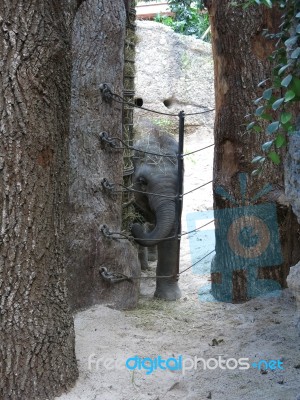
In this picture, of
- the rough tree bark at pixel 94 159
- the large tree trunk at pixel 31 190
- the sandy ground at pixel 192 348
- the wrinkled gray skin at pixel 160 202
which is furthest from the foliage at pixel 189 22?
the large tree trunk at pixel 31 190

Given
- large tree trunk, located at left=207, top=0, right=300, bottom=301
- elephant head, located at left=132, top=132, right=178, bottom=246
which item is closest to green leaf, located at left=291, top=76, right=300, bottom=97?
large tree trunk, located at left=207, top=0, right=300, bottom=301

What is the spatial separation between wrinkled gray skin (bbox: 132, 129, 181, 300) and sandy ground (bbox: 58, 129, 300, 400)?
0.94ft

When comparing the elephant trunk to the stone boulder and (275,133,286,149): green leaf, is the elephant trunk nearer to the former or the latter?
the stone boulder

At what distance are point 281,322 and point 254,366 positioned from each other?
78 cm

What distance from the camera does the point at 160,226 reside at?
19.3 ft

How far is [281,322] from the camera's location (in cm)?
463

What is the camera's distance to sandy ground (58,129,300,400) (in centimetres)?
366

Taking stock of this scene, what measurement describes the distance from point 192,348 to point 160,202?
6.26 feet

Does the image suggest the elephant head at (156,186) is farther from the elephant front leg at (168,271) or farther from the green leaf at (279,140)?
the green leaf at (279,140)

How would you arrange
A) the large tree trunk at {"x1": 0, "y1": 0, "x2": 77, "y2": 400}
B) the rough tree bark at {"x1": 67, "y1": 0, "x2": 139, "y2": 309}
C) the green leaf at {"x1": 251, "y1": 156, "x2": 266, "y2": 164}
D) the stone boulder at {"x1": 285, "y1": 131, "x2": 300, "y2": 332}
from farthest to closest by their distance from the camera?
the rough tree bark at {"x1": 67, "y1": 0, "x2": 139, "y2": 309}, the large tree trunk at {"x1": 0, "y1": 0, "x2": 77, "y2": 400}, the green leaf at {"x1": 251, "y1": 156, "x2": 266, "y2": 164}, the stone boulder at {"x1": 285, "y1": 131, "x2": 300, "y2": 332}

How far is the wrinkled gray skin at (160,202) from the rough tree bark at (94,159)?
660 mm

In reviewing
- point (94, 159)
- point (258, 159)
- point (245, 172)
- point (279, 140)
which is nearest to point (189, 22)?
point (245, 172)

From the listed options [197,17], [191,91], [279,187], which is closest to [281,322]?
[279,187]

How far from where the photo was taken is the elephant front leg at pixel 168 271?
5.95 metres
